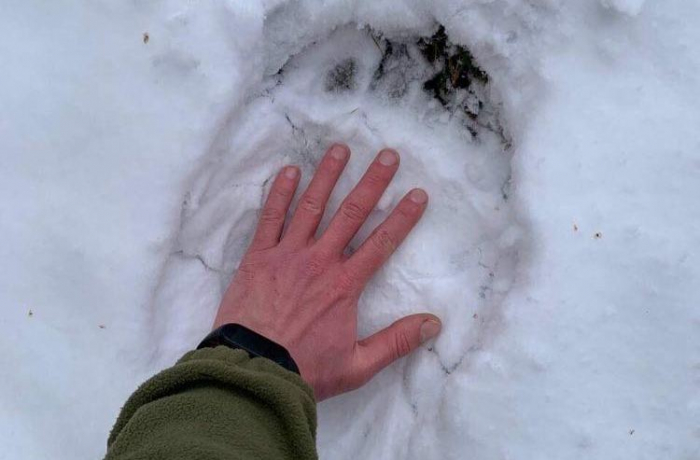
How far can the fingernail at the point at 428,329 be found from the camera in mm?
1195

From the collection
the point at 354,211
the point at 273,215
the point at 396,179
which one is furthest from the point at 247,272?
the point at 396,179

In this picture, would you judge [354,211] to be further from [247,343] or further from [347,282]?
[247,343]

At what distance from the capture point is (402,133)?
4.09 feet

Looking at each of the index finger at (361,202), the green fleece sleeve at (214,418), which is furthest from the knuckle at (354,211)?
the green fleece sleeve at (214,418)

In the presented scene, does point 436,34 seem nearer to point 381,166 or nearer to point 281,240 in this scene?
point 381,166

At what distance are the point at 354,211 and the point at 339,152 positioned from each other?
0.12 meters

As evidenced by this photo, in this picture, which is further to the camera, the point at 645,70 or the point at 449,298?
the point at 449,298

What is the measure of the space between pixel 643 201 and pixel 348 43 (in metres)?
0.62

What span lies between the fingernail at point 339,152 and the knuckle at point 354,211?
0.09m

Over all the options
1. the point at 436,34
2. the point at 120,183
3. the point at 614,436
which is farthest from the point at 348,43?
→ the point at 614,436

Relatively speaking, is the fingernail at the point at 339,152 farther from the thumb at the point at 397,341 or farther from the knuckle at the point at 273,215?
the thumb at the point at 397,341

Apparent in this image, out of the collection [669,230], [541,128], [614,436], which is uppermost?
[541,128]

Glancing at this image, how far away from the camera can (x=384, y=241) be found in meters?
1.23

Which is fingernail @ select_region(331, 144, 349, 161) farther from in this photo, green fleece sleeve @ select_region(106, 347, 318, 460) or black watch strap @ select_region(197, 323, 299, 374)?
green fleece sleeve @ select_region(106, 347, 318, 460)
